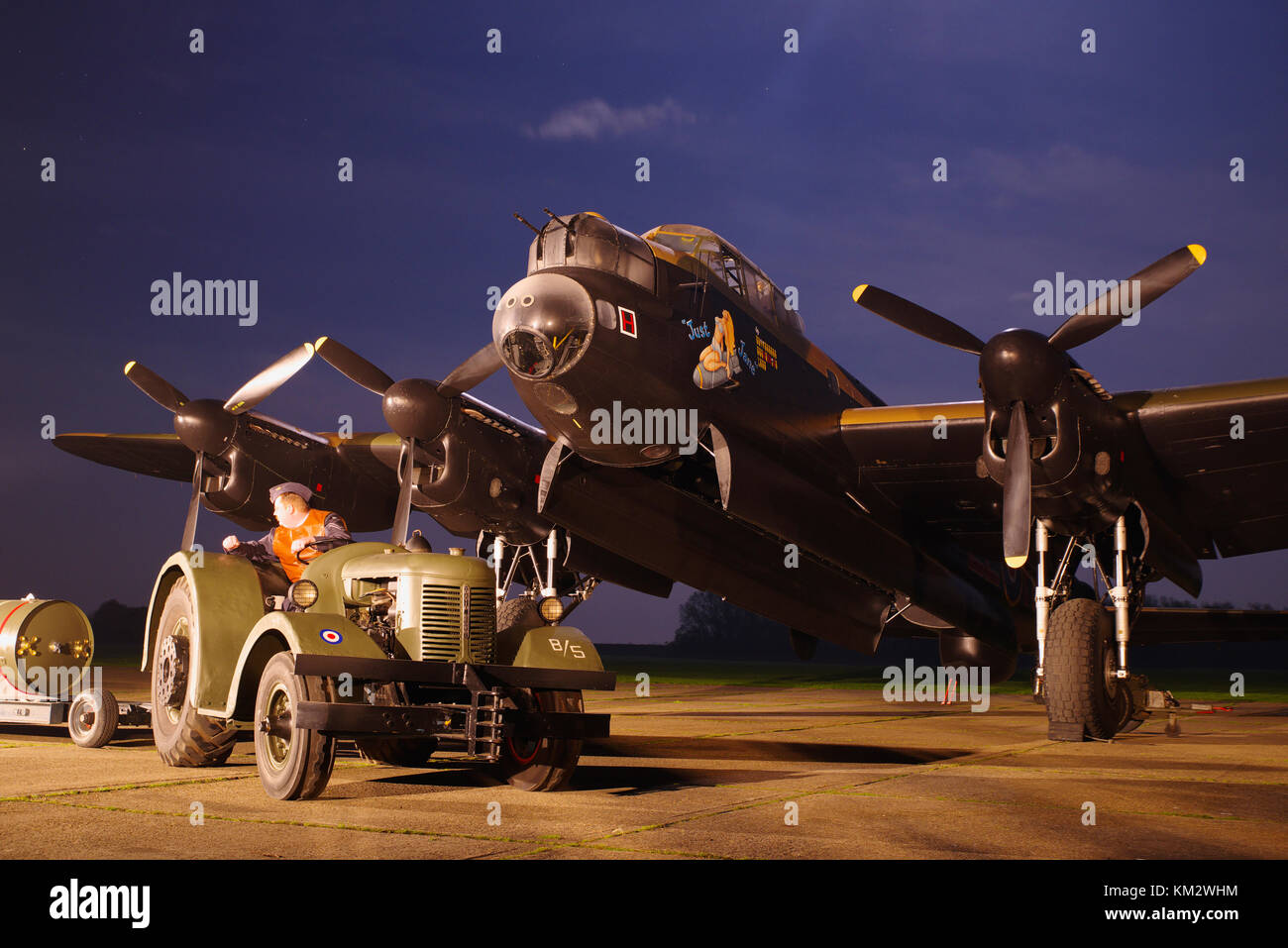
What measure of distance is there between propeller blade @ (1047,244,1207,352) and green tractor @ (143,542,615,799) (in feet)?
25.3

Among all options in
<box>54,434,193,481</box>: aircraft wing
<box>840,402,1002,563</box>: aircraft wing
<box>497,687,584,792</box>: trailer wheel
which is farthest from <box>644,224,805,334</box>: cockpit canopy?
<box>54,434,193,481</box>: aircraft wing

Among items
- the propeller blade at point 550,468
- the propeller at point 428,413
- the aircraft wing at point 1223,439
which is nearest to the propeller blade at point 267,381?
the propeller at point 428,413

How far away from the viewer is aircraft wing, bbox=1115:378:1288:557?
517 inches

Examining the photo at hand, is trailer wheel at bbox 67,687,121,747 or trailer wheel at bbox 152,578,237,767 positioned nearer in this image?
trailer wheel at bbox 152,578,237,767

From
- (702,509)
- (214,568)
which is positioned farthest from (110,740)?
(702,509)

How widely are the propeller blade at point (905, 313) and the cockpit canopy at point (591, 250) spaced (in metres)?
3.21

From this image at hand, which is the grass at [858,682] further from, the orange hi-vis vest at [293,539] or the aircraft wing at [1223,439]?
the orange hi-vis vest at [293,539]

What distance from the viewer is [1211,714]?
22141 millimetres

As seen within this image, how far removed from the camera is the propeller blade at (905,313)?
545 inches

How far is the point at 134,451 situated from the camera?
21.0 meters

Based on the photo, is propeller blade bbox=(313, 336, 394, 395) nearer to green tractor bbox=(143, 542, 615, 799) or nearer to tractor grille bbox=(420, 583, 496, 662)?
green tractor bbox=(143, 542, 615, 799)

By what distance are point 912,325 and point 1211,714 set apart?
13421 mm

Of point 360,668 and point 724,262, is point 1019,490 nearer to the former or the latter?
point 724,262

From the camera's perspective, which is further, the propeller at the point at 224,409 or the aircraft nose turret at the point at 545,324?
the propeller at the point at 224,409
